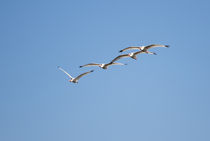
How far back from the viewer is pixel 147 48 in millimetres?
70188

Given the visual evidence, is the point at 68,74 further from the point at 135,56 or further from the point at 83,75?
the point at 135,56

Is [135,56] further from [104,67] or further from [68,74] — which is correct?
[68,74]

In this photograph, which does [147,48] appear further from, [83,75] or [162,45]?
[83,75]

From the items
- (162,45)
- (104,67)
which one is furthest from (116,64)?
(162,45)

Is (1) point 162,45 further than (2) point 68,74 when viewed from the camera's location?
No

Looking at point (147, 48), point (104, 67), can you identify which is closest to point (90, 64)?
point (104, 67)

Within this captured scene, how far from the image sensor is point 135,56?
7206 cm

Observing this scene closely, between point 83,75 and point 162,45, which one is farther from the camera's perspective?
point 83,75

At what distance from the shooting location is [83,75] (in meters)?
73.4

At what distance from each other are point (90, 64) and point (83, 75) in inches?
69.9

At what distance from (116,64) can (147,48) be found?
3960 millimetres

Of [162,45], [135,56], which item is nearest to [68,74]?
[135,56]

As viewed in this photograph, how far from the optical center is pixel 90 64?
72.4 meters

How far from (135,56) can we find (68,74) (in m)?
8.55
